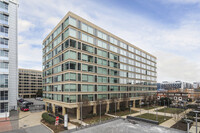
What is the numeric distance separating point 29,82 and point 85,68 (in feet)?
334

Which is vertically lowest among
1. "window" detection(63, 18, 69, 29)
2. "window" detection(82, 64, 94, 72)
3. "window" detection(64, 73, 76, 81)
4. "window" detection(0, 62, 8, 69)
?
"window" detection(64, 73, 76, 81)

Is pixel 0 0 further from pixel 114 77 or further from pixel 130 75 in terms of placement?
pixel 130 75

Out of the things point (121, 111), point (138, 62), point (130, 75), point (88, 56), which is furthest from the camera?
point (138, 62)

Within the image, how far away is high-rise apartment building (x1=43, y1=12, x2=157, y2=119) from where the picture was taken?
35031 millimetres

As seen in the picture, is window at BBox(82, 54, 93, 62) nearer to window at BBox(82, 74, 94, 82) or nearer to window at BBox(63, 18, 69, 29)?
window at BBox(82, 74, 94, 82)

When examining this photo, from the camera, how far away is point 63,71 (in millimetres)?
36406

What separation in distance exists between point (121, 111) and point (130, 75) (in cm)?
1931

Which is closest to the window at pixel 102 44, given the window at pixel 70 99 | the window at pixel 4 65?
the window at pixel 70 99

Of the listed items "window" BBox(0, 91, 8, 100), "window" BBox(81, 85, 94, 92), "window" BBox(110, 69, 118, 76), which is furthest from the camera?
"window" BBox(110, 69, 118, 76)

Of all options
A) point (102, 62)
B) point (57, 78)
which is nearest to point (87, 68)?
point (102, 62)

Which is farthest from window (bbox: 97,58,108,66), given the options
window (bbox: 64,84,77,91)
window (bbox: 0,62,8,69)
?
window (bbox: 0,62,8,69)

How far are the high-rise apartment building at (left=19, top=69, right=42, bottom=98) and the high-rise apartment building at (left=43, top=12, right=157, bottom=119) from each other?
7540 centimetres

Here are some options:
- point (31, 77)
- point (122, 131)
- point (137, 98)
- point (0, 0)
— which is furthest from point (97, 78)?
point (31, 77)

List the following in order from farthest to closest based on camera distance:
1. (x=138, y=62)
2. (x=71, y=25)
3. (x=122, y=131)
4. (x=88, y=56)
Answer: (x=138, y=62)
(x=88, y=56)
(x=71, y=25)
(x=122, y=131)
